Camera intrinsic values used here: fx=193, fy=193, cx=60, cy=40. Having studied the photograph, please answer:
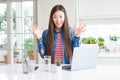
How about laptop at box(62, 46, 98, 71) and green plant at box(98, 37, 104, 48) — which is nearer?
laptop at box(62, 46, 98, 71)

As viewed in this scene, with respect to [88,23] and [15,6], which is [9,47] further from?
[88,23]

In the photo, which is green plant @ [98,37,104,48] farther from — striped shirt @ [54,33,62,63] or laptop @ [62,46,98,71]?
laptop @ [62,46,98,71]

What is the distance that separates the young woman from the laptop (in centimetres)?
32

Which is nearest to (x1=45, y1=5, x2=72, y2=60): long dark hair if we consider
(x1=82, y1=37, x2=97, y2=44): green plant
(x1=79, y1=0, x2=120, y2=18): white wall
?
(x1=79, y1=0, x2=120, y2=18): white wall

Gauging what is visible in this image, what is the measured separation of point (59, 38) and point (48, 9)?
1814 millimetres

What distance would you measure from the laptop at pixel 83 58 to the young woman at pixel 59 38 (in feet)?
1.06

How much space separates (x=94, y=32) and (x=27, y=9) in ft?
5.13

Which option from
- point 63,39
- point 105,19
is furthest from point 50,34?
point 105,19

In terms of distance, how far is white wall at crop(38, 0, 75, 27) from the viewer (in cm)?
387

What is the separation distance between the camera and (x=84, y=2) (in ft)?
13.0

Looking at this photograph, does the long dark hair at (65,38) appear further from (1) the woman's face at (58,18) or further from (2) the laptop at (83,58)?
(2) the laptop at (83,58)

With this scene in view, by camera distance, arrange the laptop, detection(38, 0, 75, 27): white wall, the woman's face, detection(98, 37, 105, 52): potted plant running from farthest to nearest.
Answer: detection(98, 37, 105, 52): potted plant
detection(38, 0, 75, 27): white wall
the woman's face
the laptop

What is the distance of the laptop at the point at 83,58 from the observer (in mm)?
1745

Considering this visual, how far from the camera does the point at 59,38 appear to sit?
2.22 metres
